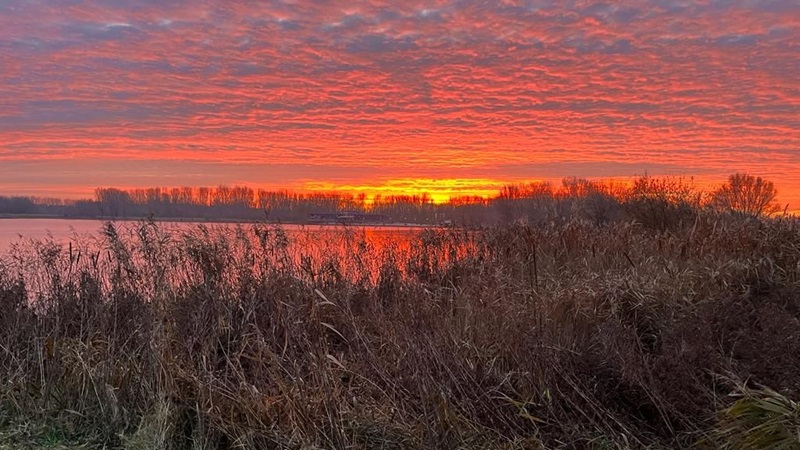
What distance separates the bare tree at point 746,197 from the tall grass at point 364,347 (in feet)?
20.9

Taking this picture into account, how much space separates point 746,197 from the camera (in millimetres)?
15250

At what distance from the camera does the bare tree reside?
13.4 meters

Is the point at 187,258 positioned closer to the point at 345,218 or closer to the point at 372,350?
the point at 345,218

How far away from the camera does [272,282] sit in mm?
6504

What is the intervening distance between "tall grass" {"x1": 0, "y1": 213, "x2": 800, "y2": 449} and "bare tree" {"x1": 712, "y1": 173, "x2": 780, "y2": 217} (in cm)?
638

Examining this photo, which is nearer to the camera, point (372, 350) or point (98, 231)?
point (372, 350)

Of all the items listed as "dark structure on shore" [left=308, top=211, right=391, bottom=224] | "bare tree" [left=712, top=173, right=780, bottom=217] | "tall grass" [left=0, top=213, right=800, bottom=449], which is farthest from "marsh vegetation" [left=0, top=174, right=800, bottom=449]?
"bare tree" [left=712, top=173, right=780, bottom=217]

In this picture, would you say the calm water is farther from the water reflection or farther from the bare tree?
the bare tree

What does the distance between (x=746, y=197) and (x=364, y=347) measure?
14.7 meters

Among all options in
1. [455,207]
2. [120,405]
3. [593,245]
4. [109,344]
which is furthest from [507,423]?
[455,207]

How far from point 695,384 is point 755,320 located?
1.45 meters

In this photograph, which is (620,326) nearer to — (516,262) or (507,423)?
(507,423)

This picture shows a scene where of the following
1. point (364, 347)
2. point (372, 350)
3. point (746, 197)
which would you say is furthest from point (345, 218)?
point (746, 197)

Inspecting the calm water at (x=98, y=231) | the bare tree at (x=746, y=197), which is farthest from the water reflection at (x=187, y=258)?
the bare tree at (x=746, y=197)
